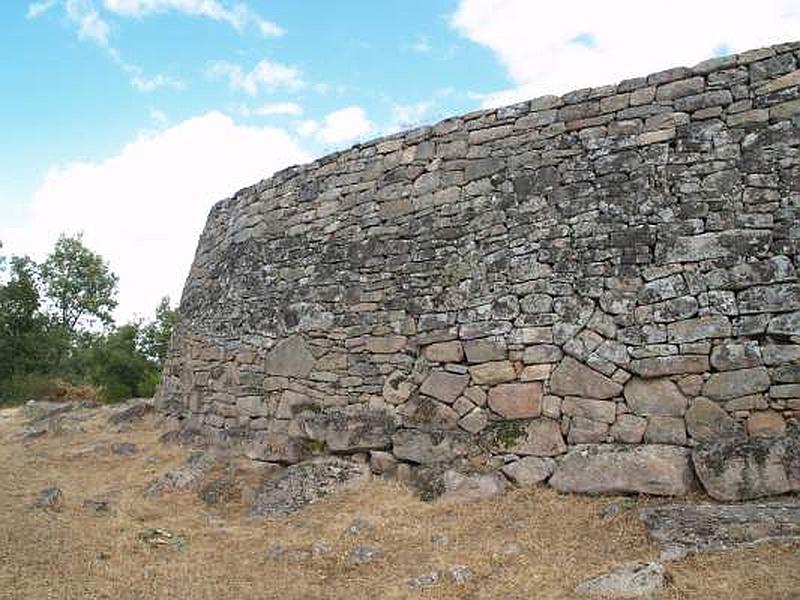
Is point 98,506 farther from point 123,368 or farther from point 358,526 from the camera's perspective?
point 123,368

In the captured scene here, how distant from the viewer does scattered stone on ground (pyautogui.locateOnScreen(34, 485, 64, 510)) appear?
23.0ft

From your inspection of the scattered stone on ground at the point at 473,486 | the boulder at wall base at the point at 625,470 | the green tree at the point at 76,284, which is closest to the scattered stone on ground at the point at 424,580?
the scattered stone on ground at the point at 473,486

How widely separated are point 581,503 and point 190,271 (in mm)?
8745

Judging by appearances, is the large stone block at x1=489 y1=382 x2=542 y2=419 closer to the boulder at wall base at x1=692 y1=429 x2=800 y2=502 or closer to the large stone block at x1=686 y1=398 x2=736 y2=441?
the large stone block at x1=686 y1=398 x2=736 y2=441

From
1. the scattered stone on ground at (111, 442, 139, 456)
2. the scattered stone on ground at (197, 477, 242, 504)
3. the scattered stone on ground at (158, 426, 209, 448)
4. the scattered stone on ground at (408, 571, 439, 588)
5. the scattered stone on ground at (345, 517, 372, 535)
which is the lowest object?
the scattered stone on ground at (408, 571, 439, 588)

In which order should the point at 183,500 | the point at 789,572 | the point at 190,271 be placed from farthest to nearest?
the point at 190,271
the point at 183,500
the point at 789,572

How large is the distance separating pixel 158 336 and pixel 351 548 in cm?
1798

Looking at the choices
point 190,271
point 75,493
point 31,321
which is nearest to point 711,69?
point 75,493

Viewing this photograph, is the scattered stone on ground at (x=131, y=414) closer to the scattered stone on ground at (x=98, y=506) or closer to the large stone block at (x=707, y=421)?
the scattered stone on ground at (x=98, y=506)

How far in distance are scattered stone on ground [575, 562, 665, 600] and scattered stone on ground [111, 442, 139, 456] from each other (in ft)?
23.2

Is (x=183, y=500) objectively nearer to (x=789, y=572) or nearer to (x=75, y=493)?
(x=75, y=493)

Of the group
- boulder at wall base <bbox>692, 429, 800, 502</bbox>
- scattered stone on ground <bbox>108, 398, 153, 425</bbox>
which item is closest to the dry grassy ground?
boulder at wall base <bbox>692, 429, 800, 502</bbox>

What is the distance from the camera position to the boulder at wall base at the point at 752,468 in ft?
16.8

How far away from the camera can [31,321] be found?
2348 cm
